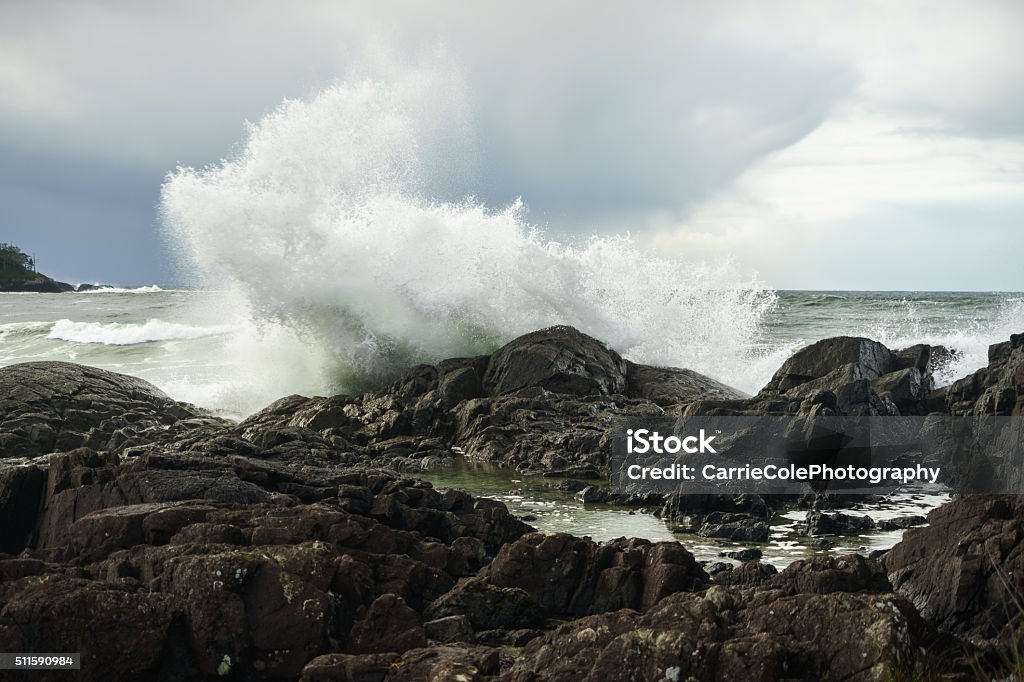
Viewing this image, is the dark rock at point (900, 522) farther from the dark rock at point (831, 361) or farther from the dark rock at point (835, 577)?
the dark rock at point (831, 361)

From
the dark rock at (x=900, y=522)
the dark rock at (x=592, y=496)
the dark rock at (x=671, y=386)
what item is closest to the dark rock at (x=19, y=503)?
the dark rock at (x=592, y=496)

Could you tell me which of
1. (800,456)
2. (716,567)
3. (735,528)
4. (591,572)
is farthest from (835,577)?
(800,456)

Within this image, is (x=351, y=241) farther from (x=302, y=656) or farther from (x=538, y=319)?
(x=302, y=656)

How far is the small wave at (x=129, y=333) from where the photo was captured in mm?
36156

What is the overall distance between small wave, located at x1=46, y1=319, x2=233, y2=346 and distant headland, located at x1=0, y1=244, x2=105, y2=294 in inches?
3250

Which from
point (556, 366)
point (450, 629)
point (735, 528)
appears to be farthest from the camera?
point (556, 366)

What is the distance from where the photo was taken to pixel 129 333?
3878 cm

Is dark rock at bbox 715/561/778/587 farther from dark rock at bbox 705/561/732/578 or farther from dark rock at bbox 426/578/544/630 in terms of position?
dark rock at bbox 426/578/544/630

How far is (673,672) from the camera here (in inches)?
180

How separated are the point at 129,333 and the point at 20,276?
9034cm

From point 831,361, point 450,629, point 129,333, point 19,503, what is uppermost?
point 129,333

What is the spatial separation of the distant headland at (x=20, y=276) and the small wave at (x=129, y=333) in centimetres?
8254

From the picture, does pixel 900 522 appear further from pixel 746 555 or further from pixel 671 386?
pixel 671 386

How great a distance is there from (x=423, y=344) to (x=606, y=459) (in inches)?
355
